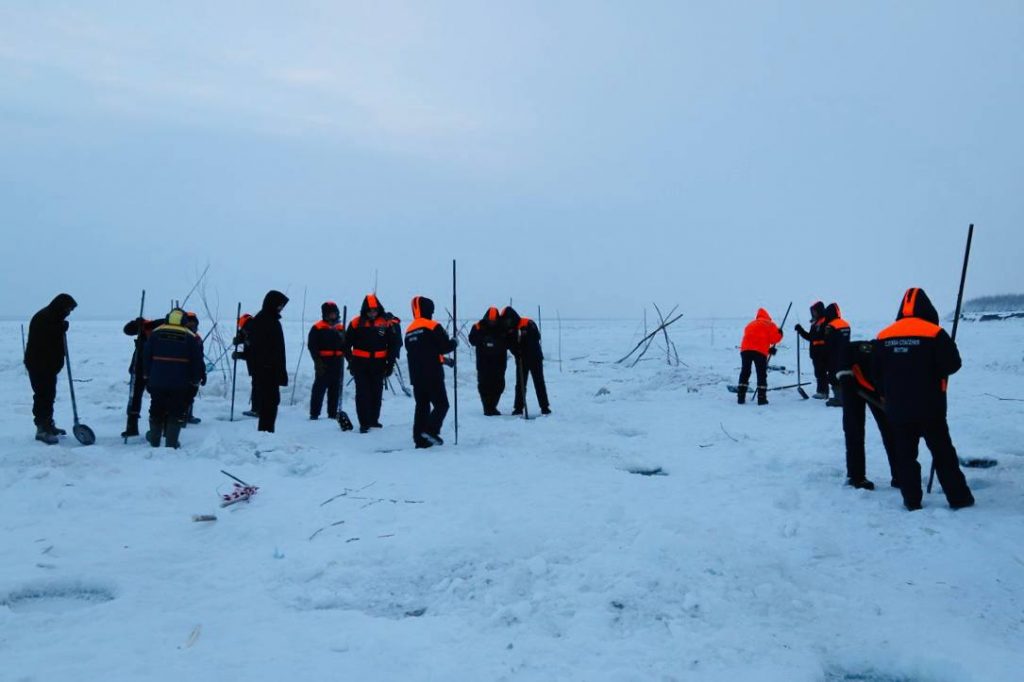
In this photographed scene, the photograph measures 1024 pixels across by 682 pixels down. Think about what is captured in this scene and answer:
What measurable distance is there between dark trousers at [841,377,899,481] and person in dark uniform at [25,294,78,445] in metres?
8.00

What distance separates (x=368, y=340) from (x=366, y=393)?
0.71 m

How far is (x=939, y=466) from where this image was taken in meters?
4.61

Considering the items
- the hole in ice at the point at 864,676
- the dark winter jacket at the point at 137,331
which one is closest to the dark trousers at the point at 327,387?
the dark winter jacket at the point at 137,331

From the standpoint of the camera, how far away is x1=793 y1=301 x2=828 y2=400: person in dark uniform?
34.6ft

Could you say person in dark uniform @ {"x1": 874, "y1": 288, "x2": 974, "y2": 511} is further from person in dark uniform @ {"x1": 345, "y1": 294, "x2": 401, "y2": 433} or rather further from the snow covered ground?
person in dark uniform @ {"x1": 345, "y1": 294, "x2": 401, "y2": 433}

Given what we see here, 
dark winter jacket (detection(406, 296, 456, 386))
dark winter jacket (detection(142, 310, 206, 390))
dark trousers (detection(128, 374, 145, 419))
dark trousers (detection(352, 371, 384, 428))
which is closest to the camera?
dark winter jacket (detection(142, 310, 206, 390))

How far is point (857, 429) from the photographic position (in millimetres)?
5363

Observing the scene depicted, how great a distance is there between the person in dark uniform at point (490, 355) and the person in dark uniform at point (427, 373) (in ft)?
7.93

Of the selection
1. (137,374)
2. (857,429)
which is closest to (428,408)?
(137,374)

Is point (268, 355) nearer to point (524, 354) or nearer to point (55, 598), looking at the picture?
point (524, 354)

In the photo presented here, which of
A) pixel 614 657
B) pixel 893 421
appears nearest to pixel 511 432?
pixel 893 421

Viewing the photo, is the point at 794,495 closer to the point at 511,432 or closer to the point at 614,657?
the point at 614,657

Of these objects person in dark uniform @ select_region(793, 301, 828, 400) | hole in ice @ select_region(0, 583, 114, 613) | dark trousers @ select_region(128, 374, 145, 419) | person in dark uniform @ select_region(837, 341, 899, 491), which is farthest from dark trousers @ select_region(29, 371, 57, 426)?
person in dark uniform @ select_region(793, 301, 828, 400)

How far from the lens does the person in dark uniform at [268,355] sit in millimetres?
7570
